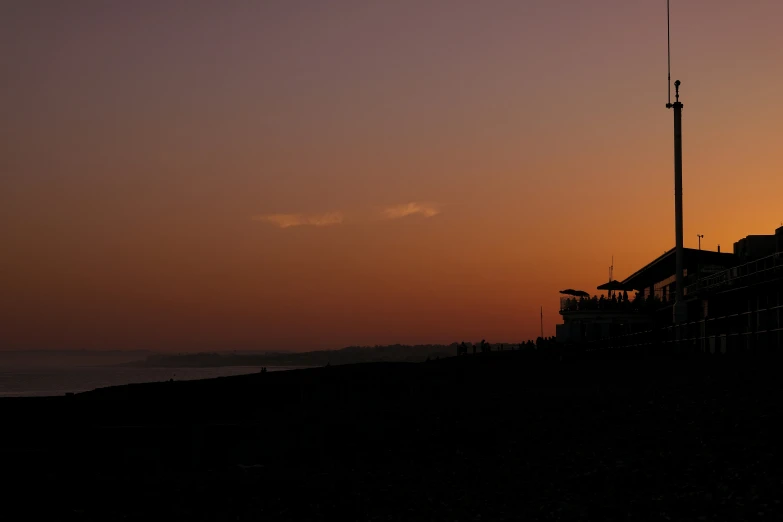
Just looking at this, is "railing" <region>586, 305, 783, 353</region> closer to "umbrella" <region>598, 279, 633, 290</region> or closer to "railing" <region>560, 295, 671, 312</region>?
"railing" <region>560, 295, 671, 312</region>

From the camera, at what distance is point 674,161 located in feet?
167

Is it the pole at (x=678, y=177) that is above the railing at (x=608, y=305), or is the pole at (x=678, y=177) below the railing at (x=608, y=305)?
above

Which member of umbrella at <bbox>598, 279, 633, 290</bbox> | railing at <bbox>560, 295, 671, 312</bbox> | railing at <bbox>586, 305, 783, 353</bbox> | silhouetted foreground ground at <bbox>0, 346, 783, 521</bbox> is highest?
umbrella at <bbox>598, 279, 633, 290</bbox>

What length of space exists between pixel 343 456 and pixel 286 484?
342 centimetres

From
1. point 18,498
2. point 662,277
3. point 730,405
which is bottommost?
point 18,498

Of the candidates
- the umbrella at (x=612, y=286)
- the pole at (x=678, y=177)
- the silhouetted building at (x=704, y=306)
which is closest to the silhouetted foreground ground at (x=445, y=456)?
the silhouetted building at (x=704, y=306)

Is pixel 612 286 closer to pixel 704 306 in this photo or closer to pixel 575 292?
pixel 575 292

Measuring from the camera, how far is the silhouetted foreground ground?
17984mm

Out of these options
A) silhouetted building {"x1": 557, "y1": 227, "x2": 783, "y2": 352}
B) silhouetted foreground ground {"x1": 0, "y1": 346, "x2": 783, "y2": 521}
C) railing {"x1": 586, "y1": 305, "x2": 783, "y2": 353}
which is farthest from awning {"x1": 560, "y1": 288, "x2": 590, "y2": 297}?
silhouetted foreground ground {"x1": 0, "y1": 346, "x2": 783, "y2": 521}

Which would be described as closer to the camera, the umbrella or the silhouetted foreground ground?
the silhouetted foreground ground

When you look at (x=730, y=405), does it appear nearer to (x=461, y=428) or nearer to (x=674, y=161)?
(x=461, y=428)

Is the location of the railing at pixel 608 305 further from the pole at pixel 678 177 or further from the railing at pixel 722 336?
the pole at pixel 678 177

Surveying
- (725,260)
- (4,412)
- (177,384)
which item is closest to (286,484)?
(4,412)

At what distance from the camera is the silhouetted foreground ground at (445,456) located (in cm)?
1798
